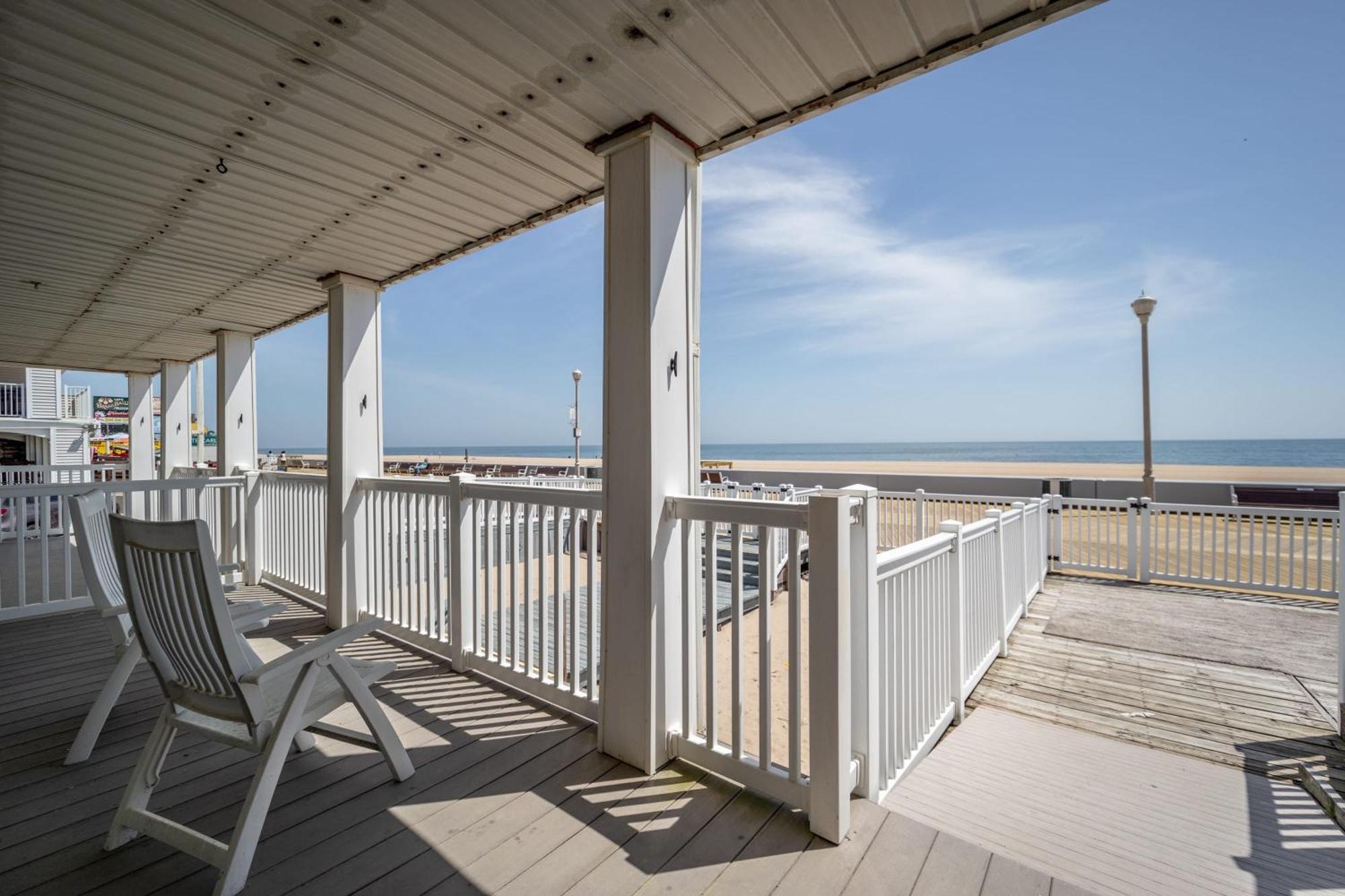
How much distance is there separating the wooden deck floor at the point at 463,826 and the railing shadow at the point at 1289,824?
95 centimetres

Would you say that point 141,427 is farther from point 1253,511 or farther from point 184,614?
point 1253,511

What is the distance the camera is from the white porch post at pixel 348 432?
12.3ft

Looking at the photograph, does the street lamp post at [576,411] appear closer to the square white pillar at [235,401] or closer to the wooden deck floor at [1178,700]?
the square white pillar at [235,401]

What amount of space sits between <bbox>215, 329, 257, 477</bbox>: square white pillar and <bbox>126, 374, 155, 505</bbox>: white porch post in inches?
138

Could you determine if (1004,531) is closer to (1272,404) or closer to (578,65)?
(578,65)

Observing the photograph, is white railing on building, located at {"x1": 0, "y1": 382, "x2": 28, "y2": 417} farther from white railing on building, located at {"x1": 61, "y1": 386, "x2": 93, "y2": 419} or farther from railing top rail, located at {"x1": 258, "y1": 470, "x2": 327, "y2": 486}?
railing top rail, located at {"x1": 258, "y1": 470, "x2": 327, "y2": 486}

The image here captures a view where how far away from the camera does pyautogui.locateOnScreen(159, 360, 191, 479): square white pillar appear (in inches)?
267

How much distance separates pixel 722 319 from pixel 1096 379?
2870cm

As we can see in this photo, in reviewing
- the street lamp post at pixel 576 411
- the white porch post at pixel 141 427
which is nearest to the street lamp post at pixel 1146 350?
the street lamp post at pixel 576 411

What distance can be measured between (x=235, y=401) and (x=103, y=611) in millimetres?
4035

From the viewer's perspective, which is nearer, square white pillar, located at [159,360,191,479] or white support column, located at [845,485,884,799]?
white support column, located at [845,485,884,799]

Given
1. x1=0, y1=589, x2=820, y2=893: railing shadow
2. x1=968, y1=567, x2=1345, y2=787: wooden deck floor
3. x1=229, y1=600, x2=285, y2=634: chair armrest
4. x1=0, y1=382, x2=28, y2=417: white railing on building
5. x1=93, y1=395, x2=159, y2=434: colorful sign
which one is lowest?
x1=968, y1=567, x2=1345, y2=787: wooden deck floor

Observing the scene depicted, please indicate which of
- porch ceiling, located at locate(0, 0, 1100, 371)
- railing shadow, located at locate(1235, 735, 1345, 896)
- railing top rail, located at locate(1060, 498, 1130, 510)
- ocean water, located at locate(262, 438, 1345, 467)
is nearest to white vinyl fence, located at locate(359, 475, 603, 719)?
porch ceiling, located at locate(0, 0, 1100, 371)

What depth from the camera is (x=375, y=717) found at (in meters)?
1.88
